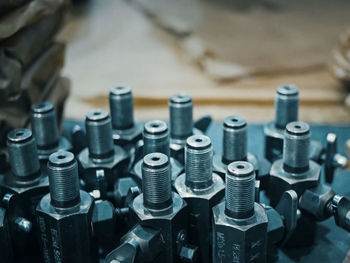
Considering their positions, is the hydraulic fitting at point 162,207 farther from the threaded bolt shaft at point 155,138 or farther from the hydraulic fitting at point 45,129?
the hydraulic fitting at point 45,129

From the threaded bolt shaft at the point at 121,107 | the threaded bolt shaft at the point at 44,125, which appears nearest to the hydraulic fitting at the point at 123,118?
the threaded bolt shaft at the point at 121,107

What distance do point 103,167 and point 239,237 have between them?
271 millimetres

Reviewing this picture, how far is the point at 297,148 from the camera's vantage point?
80 centimetres

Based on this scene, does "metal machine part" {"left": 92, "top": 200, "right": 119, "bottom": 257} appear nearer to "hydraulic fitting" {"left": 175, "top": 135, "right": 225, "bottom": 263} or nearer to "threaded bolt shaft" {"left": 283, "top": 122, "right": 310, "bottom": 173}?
"hydraulic fitting" {"left": 175, "top": 135, "right": 225, "bottom": 263}

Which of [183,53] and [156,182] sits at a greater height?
[156,182]

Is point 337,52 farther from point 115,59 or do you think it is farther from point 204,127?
point 115,59

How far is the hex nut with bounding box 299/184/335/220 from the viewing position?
0.78 m

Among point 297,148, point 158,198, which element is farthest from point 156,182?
point 297,148

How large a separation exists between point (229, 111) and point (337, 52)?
1.03 ft

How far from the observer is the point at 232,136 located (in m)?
0.84

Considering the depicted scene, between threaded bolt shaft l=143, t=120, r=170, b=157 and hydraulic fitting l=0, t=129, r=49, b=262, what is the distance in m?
0.16

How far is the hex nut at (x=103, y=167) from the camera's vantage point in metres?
0.86

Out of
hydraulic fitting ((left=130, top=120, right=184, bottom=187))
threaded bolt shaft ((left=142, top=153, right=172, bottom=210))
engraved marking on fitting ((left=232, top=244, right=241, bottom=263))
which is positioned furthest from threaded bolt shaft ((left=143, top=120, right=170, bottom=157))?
engraved marking on fitting ((left=232, top=244, right=241, bottom=263))

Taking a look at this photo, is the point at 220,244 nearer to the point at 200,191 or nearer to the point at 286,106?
the point at 200,191
